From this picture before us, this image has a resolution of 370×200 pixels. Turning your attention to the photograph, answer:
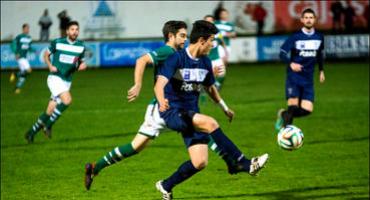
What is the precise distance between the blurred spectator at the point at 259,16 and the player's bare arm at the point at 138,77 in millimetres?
29727

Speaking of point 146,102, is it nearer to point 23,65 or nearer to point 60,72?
point 23,65

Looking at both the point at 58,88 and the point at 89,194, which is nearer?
the point at 89,194

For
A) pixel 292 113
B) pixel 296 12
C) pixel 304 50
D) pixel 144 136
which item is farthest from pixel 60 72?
pixel 296 12

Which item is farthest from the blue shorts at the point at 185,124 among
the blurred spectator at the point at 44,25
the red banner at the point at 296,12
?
the red banner at the point at 296,12

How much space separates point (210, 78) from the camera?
912 centimetres

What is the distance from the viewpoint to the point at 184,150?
46.1 ft

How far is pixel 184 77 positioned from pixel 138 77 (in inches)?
22.2

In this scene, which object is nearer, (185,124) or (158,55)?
(185,124)

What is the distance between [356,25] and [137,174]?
1144 inches

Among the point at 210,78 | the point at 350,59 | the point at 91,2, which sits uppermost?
the point at 210,78

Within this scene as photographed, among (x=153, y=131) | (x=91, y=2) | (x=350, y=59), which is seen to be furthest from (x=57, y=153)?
(x=91, y=2)

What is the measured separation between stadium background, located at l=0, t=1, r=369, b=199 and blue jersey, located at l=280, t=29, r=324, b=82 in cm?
136

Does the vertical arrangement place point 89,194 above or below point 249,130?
above

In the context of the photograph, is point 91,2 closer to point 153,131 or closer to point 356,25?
point 356,25
